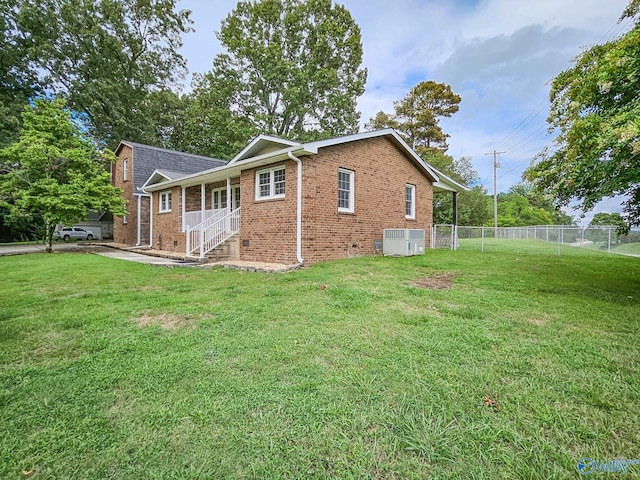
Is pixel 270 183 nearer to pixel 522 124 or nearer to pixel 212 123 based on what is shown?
pixel 212 123

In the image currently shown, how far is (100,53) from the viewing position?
80.9 ft

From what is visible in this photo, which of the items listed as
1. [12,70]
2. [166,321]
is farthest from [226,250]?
[12,70]

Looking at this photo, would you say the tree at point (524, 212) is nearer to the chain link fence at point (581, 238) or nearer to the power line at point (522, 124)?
the power line at point (522, 124)

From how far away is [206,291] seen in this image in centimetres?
602

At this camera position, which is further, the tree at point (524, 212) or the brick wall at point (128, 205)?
the tree at point (524, 212)

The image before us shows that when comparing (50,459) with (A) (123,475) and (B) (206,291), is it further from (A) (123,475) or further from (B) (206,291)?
(B) (206,291)

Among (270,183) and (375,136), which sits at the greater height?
(375,136)

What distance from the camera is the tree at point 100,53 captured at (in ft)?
74.3

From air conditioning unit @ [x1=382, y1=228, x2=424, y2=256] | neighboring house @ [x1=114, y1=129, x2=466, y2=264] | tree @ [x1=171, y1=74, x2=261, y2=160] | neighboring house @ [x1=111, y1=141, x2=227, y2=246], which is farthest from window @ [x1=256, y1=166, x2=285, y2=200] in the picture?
tree @ [x1=171, y1=74, x2=261, y2=160]

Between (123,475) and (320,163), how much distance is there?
856 centimetres

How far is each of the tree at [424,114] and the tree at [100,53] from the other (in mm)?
22567

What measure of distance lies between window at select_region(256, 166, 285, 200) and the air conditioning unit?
164 inches

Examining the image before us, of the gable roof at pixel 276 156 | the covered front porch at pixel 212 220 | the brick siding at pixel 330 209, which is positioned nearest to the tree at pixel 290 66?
the covered front porch at pixel 212 220

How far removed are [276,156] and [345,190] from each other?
260cm
